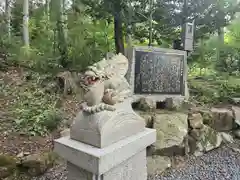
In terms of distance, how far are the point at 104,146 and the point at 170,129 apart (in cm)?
224

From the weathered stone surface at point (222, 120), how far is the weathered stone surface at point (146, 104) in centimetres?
134

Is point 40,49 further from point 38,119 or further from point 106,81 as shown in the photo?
point 106,81

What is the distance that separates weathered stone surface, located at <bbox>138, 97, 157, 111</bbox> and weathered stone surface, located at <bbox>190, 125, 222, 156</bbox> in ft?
2.86

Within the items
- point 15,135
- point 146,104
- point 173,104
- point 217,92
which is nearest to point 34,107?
point 15,135

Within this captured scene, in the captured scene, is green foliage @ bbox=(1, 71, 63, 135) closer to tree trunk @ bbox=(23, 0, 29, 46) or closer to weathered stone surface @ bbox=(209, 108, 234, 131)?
tree trunk @ bbox=(23, 0, 29, 46)

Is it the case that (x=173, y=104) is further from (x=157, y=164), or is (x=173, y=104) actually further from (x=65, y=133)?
(x=65, y=133)

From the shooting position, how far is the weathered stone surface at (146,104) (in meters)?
4.14

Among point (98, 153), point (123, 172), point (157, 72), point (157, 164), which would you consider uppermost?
point (157, 72)

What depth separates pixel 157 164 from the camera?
129 inches

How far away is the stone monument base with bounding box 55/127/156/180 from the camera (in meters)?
1.58

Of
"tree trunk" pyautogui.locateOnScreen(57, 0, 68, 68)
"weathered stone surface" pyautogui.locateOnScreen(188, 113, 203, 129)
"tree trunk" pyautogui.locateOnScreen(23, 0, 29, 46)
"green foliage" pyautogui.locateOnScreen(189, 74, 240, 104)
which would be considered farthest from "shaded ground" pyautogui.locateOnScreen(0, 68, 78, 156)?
"green foliage" pyautogui.locateOnScreen(189, 74, 240, 104)

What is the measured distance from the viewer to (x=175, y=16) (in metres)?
6.51

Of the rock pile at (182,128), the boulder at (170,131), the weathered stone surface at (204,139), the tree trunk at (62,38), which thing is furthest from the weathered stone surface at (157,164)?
the tree trunk at (62,38)

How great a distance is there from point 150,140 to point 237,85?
4.99m
